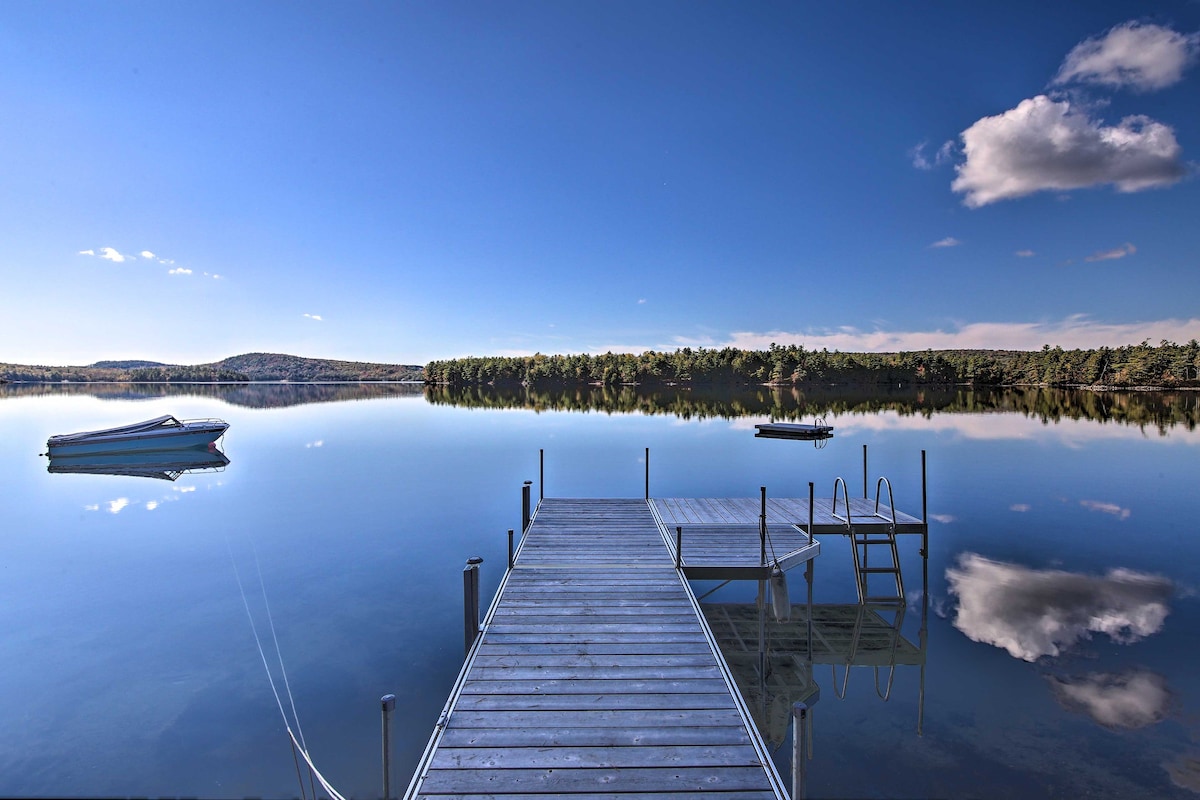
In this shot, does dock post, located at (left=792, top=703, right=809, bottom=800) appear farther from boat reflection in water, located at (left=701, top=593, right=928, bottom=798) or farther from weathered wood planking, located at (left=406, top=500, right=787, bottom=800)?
boat reflection in water, located at (left=701, top=593, right=928, bottom=798)

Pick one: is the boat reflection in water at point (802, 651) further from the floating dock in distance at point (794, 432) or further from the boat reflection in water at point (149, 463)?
the boat reflection in water at point (149, 463)

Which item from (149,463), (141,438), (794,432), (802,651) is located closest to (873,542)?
(802,651)

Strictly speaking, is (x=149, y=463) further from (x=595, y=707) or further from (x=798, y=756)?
(x=798, y=756)

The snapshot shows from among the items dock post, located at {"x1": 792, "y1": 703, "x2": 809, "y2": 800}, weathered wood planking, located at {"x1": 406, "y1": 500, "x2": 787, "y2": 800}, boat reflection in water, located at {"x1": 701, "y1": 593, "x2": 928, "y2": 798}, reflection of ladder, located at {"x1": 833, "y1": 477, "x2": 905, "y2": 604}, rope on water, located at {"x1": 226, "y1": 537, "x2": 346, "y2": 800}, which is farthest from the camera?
reflection of ladder, located at {"x1": 833, "y1": 477, "x2": 905, "y2": 604}

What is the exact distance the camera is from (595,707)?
578 cm

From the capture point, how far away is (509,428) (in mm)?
48812

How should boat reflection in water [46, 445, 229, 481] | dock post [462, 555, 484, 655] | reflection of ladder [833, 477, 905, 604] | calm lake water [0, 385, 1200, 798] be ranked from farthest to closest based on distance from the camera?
boat reflection in water [46, 445, 229, 481]
reflection of ladder [833, 477, 905, 604]
dock post [462, 555, 484, 655]
calm lake water [0, 385, 1200, 798]

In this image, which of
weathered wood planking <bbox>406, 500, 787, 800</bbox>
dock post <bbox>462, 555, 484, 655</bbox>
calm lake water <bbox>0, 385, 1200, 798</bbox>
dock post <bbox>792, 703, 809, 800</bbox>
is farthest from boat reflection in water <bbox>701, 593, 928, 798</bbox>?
dock post <bbox>462, 555, 484, 655</bbox>

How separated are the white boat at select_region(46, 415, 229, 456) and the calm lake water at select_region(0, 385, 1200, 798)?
4.90 meters

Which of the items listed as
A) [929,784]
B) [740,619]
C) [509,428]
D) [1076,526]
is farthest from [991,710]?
[509,428]

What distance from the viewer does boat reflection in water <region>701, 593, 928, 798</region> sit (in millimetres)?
7965

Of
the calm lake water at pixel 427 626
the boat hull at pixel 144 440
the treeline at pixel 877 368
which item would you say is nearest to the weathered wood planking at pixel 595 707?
the calm lake water at pixel 427 626

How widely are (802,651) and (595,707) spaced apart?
5.32 metres

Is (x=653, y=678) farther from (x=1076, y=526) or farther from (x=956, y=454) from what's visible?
(x=956, y=454)
